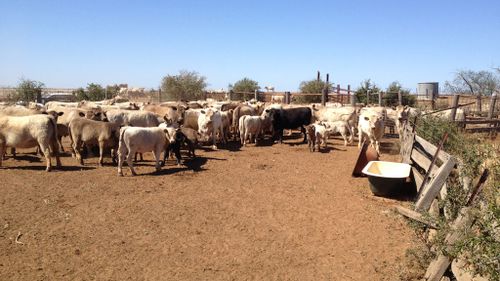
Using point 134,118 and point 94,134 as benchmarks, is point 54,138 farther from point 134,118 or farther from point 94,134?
point 134,118

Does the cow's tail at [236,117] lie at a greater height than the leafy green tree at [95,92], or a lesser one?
lesser

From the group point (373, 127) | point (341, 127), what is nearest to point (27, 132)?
point (373, 127)

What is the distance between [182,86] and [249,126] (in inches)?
706

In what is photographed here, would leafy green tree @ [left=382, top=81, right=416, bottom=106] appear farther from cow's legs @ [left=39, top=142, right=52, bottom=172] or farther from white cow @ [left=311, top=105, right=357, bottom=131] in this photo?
cow's legs @ [left=39, top=142, right=52, bottom=172]

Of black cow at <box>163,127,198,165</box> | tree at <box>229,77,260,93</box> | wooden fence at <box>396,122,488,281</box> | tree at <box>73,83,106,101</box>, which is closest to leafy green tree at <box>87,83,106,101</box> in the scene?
tree at <box>73,83,106,101</box>

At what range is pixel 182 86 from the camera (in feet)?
104

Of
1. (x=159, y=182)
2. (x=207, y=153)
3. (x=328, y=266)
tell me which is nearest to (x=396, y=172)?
(x=328, y=266)

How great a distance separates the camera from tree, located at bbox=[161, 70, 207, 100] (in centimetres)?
3163

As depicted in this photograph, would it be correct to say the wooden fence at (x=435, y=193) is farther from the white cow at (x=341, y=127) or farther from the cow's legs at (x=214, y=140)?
the cow's legs at (x=214, y=140)

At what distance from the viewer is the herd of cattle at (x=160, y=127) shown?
10133 millimetres

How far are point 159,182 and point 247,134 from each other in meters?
6.62

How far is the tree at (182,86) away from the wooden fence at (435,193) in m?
24.6

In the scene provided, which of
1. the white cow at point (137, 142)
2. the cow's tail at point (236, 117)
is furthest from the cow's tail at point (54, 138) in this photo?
the cow's tail at point (236, 117)

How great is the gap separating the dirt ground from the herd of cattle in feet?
2.56
